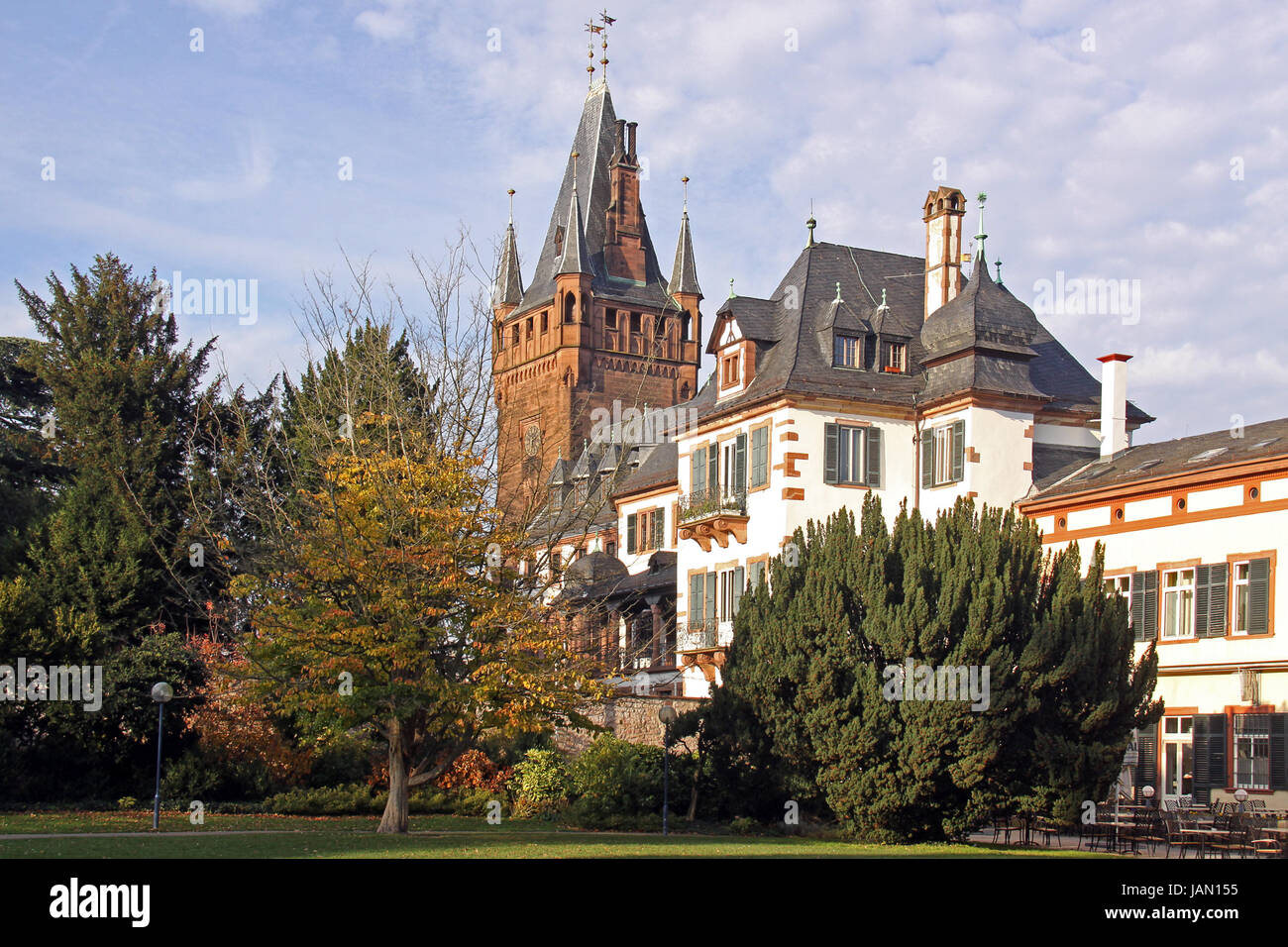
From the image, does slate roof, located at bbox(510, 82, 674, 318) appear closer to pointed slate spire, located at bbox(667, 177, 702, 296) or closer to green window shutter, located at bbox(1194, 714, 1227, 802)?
pointed slate spire, located at bbox(667, 177, 702, 296)

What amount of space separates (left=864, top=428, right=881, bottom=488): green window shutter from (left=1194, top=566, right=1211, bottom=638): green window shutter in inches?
338

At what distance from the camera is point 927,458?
35.9 m

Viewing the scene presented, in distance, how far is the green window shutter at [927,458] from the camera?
3572cm

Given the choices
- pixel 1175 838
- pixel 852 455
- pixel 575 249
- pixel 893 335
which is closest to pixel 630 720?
pixel 852 455

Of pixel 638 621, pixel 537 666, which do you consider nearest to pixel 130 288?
pixel 638 621

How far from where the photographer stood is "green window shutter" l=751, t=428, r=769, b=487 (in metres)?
36.2

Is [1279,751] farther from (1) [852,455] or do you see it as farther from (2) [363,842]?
(2) [363,842]

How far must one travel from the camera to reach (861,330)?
36844 millimetres

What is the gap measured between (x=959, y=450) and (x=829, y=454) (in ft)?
10.1

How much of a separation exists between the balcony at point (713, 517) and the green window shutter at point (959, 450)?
5.35 meters

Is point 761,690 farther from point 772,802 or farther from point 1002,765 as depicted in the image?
point 1002,765

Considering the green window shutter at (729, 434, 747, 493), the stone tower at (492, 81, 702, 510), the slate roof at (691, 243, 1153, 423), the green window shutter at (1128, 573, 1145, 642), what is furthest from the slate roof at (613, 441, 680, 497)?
the stone tower at (492, 81, 702, 510)

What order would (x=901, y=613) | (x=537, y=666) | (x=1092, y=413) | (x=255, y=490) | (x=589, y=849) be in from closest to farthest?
(x=589, y=849)
(x=537, y=666)
(x=901, y=613)
(x=255, y=490)
(x=1092, y=413)
